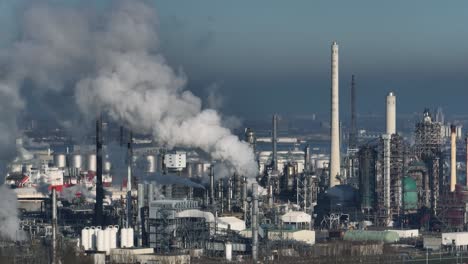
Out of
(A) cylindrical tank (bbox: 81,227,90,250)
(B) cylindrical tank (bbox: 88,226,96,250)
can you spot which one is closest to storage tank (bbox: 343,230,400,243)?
(B) cylindrical tank (bbox: 88,226,96,250)

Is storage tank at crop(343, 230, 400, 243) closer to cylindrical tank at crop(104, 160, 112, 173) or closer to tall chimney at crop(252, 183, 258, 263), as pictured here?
tall chimney at crop(252, 183, 258, 263)

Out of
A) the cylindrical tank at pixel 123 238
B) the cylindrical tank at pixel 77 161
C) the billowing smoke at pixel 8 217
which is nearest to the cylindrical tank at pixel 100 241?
the cylindrical tank at pixel 123 238

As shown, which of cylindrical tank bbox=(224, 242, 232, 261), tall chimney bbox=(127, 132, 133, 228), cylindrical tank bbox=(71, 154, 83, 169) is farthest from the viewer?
cylindrical tank bbox=(71, 154, 83, 169)

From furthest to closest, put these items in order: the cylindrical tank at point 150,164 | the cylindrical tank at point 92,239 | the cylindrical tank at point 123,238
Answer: the cylindrical tank at point 150,164
the cylindrical tank at point 123,238
the cylindrical tank at point 92,239

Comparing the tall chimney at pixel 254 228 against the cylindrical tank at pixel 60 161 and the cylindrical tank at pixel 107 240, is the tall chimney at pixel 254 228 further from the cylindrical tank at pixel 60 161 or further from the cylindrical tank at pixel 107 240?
the cylindrical tank at pixel 60 161

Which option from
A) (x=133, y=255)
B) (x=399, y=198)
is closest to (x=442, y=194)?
(x=399, y=198)

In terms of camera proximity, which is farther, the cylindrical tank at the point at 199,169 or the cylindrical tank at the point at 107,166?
the cylindrical tank at the point at 107,166
